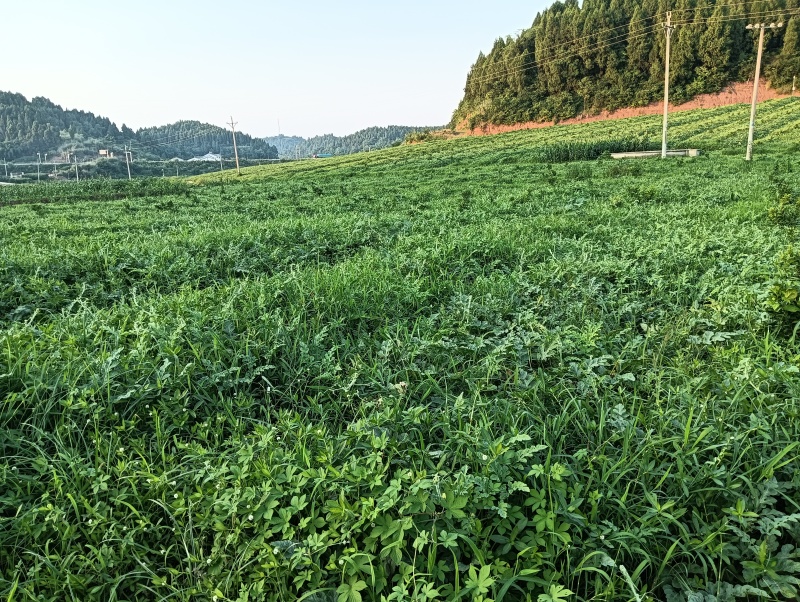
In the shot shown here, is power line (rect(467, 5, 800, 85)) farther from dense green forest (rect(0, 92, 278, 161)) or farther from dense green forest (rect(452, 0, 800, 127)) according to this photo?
dense green forest (rect(0, 92, 278, 161))

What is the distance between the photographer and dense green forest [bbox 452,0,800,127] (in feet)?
219

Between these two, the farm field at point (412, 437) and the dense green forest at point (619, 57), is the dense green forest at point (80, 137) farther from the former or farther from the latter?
the farm field at point (412, 437)

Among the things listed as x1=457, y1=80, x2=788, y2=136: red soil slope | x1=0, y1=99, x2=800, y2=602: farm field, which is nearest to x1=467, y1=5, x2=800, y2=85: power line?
x1=457, y1=80, x2=788, y2=136: red soil slope

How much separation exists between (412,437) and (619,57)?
308 ft

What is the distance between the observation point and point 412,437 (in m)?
2.62

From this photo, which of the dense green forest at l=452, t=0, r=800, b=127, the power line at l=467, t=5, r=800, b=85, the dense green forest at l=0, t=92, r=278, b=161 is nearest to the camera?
the dense green forest at l=452, t=0, r=800, b=127

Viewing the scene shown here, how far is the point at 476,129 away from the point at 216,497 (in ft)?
305

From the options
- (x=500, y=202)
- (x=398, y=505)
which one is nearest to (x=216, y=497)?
(x=398, y=505)

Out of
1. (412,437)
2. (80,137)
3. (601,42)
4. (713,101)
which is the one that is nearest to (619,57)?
(601,42)

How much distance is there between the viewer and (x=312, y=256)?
22.8ft

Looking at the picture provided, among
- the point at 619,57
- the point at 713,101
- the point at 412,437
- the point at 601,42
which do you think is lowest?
the point at 412,437

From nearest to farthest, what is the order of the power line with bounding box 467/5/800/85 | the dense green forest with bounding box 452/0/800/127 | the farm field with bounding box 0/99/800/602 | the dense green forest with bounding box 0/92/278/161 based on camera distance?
the farm field with bounding box 0/99/800/602 < the dense green forest with bounding box 452/0/800/127 < the power line with bounding box 467/5/800/85 < the dense green forest with bounding box 0/92/278/161

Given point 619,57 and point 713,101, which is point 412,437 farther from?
point 619,57

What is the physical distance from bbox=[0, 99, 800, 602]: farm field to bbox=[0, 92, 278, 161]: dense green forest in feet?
496
